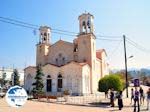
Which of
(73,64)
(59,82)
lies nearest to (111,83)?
(73,64)

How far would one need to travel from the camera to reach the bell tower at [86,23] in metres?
46.5

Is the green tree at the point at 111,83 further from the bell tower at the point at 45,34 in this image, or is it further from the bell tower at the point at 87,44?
the bell tower at the point at 45,34

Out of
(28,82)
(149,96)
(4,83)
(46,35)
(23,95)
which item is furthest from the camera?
(4,83)

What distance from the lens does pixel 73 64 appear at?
44312mm

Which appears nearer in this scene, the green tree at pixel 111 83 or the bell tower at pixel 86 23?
the green tree at pixel 111 83

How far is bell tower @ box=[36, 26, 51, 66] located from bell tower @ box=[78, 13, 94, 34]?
848 centimetres

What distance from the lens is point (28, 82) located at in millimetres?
49750

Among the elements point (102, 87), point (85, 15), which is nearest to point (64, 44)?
point (85, 15)

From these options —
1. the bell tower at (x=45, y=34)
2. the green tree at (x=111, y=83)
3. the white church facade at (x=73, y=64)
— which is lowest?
the green tree at (x=111, y=83)

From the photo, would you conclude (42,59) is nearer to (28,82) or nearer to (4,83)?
(28,82)

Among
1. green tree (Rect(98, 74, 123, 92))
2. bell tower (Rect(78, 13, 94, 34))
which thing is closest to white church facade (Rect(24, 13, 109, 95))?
bell tower (Rect(78, 13, 94, 34))

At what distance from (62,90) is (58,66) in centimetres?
458

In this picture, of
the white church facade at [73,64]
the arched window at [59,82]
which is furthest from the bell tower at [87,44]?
the arched window at [59,82]

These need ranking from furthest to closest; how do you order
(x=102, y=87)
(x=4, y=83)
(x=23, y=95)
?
1. (x=4, y=83)
2. (x=102, y=87)
3. (x=23, y=95)
